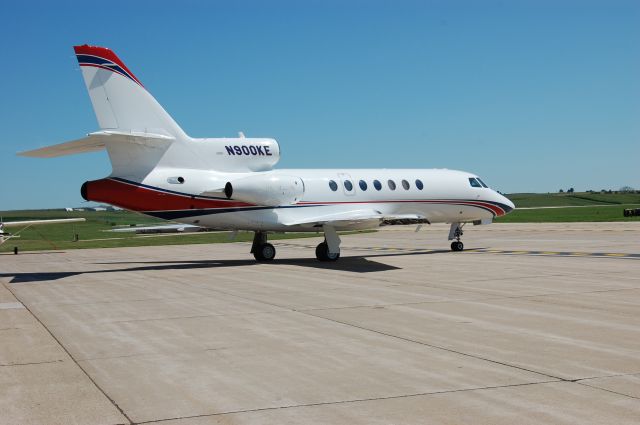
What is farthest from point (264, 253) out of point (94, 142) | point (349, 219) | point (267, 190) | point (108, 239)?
point (108, 239)

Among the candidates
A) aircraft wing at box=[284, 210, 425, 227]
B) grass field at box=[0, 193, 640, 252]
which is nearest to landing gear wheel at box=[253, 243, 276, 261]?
grass field at box=[0, 193, 640, 252]

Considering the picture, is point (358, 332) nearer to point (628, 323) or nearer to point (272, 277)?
point (628, 323)

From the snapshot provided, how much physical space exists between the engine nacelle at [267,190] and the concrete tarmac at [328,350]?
4.76 m

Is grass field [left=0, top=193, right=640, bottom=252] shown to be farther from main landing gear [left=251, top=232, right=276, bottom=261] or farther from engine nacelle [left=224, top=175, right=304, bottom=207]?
engine nacelle [left=224, top=175, right=304, bottom=207]

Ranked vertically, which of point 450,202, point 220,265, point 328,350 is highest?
point 450,202

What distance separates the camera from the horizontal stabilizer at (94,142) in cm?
1998

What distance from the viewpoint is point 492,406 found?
6.51 metres

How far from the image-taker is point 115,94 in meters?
20.8

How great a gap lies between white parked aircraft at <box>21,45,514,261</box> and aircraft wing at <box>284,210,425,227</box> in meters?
0.04

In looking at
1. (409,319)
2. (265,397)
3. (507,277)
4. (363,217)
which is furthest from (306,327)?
(363,217)

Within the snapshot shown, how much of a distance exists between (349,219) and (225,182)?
4.22 meters

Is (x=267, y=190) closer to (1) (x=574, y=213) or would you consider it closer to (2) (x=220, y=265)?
(2) (x=220, y=265)

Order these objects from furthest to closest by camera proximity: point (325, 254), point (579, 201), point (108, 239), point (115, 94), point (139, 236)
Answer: point (579, 201) < point (139, 236) < point (108, 239) < point (325, 254) < point (115, 94)

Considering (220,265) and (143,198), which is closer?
(143,198)
